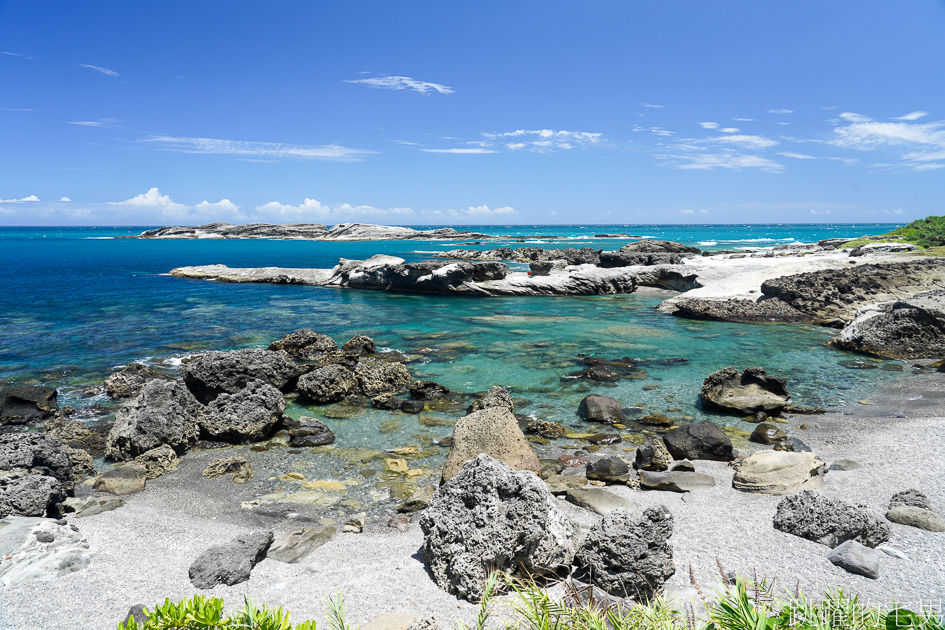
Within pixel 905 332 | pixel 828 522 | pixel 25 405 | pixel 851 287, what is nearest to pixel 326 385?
pixel 25 405

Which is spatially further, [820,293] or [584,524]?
[820,293]

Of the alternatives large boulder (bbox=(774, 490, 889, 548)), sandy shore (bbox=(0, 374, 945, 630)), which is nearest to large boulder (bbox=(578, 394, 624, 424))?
sandy shore (bbox=(0, 374, 945, 630))

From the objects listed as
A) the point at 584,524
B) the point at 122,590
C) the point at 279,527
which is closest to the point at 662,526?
the point at 584,524

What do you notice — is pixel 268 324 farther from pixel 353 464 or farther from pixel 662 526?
pixel 662 526

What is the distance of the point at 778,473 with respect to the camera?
31.6ft

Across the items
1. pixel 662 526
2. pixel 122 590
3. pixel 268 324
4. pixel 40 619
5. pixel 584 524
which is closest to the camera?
pixel 40 619

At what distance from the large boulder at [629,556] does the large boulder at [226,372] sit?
11751 mm

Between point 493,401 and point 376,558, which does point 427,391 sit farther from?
point 376,558

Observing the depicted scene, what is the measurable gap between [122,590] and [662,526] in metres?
6.41

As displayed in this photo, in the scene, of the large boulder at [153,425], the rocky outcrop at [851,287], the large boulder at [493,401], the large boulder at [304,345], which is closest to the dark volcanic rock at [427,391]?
the large boulder at [493,401]

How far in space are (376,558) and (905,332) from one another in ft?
73.5

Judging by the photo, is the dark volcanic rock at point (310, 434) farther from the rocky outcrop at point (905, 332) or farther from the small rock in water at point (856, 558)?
the rocky outcrop at point (905, 332)

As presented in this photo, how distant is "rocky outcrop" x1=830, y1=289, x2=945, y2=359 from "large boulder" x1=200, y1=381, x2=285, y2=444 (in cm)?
2123

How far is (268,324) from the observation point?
97.7 ft
